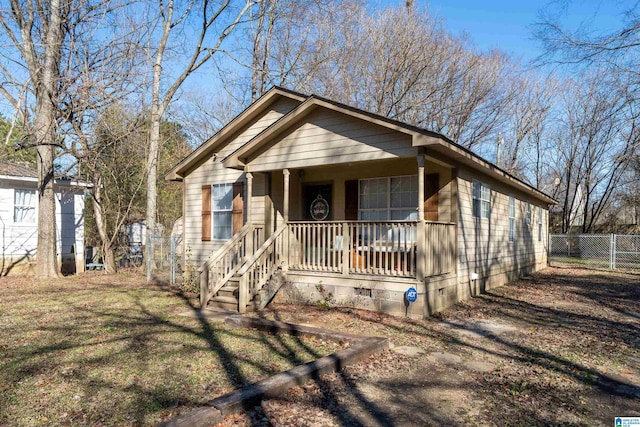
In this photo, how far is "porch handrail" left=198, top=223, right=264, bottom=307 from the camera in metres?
9.42

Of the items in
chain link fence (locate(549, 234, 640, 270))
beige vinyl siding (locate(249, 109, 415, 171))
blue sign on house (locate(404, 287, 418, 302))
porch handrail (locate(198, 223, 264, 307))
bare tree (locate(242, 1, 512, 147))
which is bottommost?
chain link fence (locate(549, 234, 640, 270))

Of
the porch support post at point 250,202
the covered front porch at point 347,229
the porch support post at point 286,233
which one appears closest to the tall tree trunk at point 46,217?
the covered front porch at point 347,229

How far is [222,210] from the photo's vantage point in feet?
40.2

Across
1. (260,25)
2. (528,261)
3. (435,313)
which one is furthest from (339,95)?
(435,313)

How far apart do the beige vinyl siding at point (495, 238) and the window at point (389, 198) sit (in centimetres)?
106

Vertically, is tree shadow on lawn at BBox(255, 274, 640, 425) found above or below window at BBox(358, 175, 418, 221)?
below

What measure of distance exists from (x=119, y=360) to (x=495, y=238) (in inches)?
400

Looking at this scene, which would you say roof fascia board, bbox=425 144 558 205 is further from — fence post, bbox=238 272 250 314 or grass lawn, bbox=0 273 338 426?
grass lawn, bbox=0 273 338 426

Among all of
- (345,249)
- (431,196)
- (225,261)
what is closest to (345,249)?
(345,249)

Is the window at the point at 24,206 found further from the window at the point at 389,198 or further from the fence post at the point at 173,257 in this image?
the window at the point at 389,198

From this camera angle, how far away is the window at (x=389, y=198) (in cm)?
1013

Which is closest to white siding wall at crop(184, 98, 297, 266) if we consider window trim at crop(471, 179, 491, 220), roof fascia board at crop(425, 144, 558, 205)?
roof fascia board at crop(425, 144, 558, 205)

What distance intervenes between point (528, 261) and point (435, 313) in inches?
376

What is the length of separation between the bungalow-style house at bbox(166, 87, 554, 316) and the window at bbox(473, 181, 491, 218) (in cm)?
3
